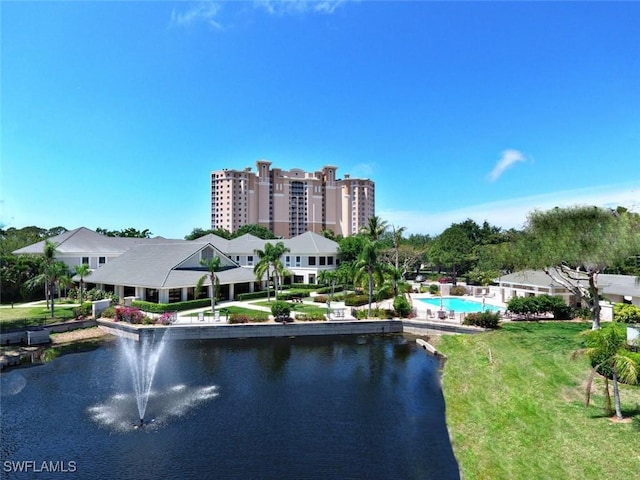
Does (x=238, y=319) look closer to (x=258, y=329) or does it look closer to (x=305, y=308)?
(x=258, y=329)

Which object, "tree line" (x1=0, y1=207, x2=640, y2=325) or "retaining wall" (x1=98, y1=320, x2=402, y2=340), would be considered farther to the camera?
"retaining wall" (x1=98, y1=320, x2=402, y2=340)

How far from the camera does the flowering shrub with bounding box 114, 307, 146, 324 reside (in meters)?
29.1

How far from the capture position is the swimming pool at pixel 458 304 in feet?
119

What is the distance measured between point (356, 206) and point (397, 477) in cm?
13554

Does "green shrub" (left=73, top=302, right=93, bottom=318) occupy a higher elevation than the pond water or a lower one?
higher

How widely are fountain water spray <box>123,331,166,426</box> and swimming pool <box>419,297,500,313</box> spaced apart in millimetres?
24824

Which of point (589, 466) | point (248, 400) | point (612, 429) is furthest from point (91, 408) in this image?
point (612, 429)

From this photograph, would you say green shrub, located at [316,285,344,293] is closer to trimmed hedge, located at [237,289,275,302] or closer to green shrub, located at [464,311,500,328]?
trimmed hedge, located at [237,289,275,302]

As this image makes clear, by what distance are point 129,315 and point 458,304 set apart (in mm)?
30602

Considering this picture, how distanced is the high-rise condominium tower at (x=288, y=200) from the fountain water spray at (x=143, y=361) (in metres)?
108

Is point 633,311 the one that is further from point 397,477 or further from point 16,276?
point 16,276

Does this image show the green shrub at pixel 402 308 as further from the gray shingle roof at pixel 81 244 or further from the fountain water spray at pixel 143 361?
the gray shingle roof at pixel 81 244

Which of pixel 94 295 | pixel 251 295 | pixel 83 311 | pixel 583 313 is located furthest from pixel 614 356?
pixel 94 295

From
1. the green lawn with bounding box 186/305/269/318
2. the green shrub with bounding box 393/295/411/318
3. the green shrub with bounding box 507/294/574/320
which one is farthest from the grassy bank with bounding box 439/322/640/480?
the green lawn with bounding box 186/305/269/318
